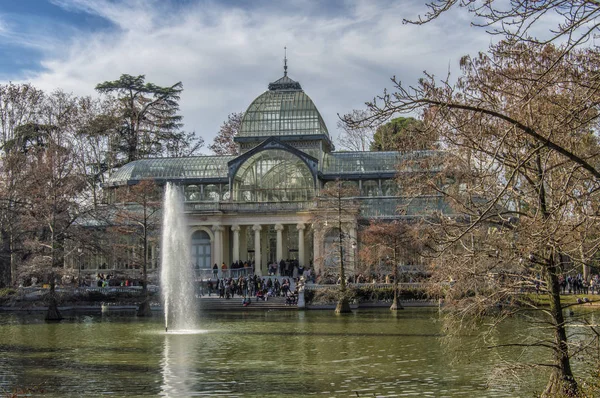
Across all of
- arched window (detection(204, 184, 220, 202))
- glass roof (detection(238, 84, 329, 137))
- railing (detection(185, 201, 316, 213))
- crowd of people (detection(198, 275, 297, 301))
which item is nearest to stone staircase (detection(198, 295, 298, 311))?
crowd of people (detection(198, 275, 297, 301))

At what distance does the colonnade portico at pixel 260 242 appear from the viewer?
59.4m

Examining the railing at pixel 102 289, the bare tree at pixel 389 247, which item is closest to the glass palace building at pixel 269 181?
the railing at pixel 102 289

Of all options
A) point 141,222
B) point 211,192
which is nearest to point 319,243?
point 141,222

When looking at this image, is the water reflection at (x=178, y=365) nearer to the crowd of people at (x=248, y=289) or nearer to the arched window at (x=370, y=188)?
the crowd of people at (x=248, y=289)

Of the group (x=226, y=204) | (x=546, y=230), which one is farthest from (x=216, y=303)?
(x=546, y=230)

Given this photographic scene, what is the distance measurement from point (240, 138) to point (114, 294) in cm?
2094

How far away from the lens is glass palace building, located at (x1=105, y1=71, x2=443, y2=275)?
5941 cm

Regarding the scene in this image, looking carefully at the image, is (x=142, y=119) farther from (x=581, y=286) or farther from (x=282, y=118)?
(x=581, y=286)

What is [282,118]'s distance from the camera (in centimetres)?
6322

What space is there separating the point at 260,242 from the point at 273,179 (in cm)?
529

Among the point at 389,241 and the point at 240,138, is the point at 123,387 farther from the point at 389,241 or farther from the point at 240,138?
the point at 240,138

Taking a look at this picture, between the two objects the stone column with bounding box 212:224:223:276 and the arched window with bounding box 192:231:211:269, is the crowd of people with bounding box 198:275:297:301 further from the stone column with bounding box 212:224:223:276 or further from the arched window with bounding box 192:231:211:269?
the arched window with bounding box 192:231:211:269

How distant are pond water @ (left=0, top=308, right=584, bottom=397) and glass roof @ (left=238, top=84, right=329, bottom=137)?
102 ft

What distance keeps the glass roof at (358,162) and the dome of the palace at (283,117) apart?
2.42 metres
